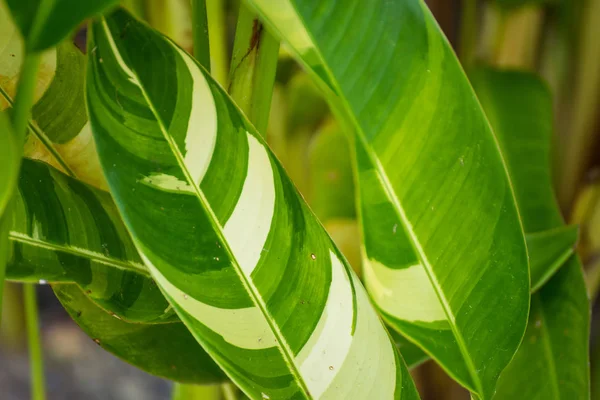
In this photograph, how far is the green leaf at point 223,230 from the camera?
186 mm

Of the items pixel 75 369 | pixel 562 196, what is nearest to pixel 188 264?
pixel 562 196

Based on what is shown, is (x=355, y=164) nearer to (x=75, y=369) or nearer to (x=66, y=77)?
(x=66, y=77)

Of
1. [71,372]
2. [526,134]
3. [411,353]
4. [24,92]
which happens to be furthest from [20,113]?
[71,372]

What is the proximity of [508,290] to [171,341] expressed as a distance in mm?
205

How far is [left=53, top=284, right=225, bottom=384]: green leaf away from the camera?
0.31 metres

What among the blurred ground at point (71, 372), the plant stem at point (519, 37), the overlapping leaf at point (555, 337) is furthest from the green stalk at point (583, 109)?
the blurred ground at point (71, 372)

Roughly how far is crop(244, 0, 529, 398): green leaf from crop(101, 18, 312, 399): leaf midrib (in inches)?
2.0

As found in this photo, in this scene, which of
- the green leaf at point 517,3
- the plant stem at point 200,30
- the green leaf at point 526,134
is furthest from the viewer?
the green leaf at point 517,3

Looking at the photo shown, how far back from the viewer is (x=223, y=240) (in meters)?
0.20

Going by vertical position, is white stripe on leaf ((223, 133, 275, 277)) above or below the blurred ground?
above

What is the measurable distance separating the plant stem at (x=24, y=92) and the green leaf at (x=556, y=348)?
1.04 feet

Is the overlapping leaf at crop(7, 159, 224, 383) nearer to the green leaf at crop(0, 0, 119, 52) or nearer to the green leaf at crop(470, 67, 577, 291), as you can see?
the green leaf at crop(0, 0, 119, 52)

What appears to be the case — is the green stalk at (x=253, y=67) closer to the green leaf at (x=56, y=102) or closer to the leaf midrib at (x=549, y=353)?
the green leaf at (x=56, y=102)

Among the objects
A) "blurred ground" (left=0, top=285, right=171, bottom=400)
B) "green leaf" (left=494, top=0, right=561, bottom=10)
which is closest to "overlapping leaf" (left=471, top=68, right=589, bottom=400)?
"green leaf" (left=494, top=0, right=561, bottom=10)
